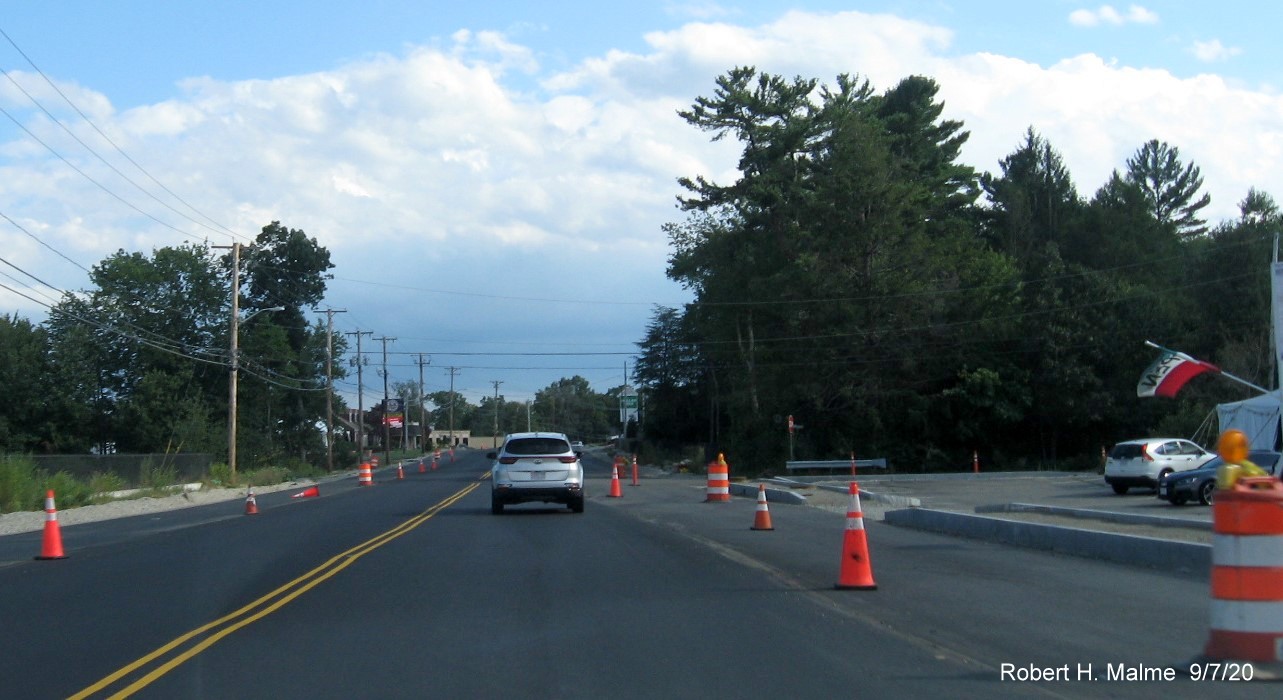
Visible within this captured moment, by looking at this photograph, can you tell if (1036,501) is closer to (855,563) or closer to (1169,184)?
(855,563)

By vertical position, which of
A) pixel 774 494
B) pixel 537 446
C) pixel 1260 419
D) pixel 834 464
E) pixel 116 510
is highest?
pixel 1260 419

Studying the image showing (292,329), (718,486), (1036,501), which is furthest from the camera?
(292,329)

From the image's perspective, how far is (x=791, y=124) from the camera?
63906 mm

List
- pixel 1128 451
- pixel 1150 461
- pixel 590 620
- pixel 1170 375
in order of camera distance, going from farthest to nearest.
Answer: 1. pixel 1170 375
2. pixel 1128 451
3. pixel 1150 461
4. pixel 590 620

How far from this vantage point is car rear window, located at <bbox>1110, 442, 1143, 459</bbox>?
3172cm

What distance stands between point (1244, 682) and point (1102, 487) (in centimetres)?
3201

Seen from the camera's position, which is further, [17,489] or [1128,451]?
[17,489]

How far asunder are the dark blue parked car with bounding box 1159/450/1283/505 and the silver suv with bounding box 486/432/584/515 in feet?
43.6

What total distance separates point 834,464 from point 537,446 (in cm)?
2934

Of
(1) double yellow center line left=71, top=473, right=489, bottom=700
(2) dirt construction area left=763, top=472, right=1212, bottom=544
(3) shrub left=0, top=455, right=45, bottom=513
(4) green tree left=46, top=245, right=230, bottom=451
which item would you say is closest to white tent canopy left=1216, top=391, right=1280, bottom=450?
(2) dirt construction area left=763, top=472, right=1212, bottom=544

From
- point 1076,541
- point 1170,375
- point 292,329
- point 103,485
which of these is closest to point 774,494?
point 1170,375

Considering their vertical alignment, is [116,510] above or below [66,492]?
below

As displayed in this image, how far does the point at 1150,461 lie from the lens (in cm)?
3139

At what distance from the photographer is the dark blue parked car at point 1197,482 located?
2547 centimetres
